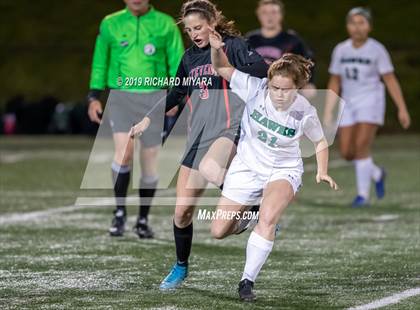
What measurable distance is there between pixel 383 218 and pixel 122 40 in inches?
106

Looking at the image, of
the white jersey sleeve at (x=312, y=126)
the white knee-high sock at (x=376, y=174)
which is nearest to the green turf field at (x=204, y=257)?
the white knee-high sock at (x=376, y=174)

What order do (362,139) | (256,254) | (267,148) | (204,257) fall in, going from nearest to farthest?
(256,254) < (267,148) < (204,257) < (362,139)

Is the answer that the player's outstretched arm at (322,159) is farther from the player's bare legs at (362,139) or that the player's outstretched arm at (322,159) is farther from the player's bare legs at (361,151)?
the player's bare legs at (362,139)

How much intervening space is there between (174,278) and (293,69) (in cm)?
135

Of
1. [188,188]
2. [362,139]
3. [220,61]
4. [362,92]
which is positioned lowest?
[362,139]

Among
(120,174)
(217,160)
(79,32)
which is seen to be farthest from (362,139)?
(79,32)

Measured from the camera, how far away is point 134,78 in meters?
8.44

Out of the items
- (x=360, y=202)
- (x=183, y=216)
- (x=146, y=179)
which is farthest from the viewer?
(x=360, y=202)

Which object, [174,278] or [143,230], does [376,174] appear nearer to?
[143,230]

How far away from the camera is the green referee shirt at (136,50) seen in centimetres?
846

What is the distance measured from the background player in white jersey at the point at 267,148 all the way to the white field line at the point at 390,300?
54 cm

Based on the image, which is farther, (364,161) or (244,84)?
(364,161)

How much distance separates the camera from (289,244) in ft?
26.4

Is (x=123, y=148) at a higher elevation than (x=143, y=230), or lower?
higher
